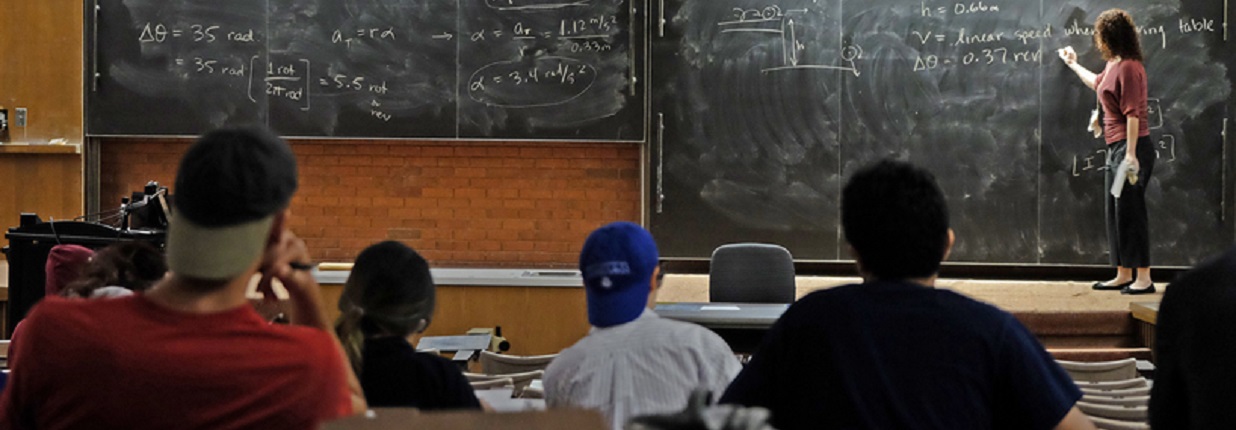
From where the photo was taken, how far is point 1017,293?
20.2 feet

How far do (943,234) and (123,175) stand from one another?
6.40 metres

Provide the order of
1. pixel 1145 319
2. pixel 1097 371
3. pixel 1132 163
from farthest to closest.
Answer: pixel 1132 163
pixel 1145 319
pixel 1097 371

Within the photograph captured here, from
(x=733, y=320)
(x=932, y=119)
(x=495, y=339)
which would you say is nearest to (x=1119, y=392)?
(x=733, y=320)

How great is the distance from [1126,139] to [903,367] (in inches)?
182

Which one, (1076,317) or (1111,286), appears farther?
(1111,286)

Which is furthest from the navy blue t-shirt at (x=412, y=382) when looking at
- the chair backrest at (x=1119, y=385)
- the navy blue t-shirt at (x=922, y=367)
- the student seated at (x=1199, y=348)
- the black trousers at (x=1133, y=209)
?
the black trousers at (x=1133, y=209)

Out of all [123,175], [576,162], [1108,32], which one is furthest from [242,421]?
[123,175]

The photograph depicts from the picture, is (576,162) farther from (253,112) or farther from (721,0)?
(253,112)

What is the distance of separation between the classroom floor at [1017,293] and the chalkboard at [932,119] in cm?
18

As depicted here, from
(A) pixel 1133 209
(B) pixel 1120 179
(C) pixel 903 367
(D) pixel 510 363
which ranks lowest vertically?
(D) pixel 510 363

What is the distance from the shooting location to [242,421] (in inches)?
57.3

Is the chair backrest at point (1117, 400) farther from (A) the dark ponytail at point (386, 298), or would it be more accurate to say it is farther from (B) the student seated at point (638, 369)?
(A) the dark ponytail at point (386, 298)

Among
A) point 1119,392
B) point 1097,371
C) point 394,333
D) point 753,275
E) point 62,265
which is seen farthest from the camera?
point 753,275

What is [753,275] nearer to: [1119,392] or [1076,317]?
[1076,317]
